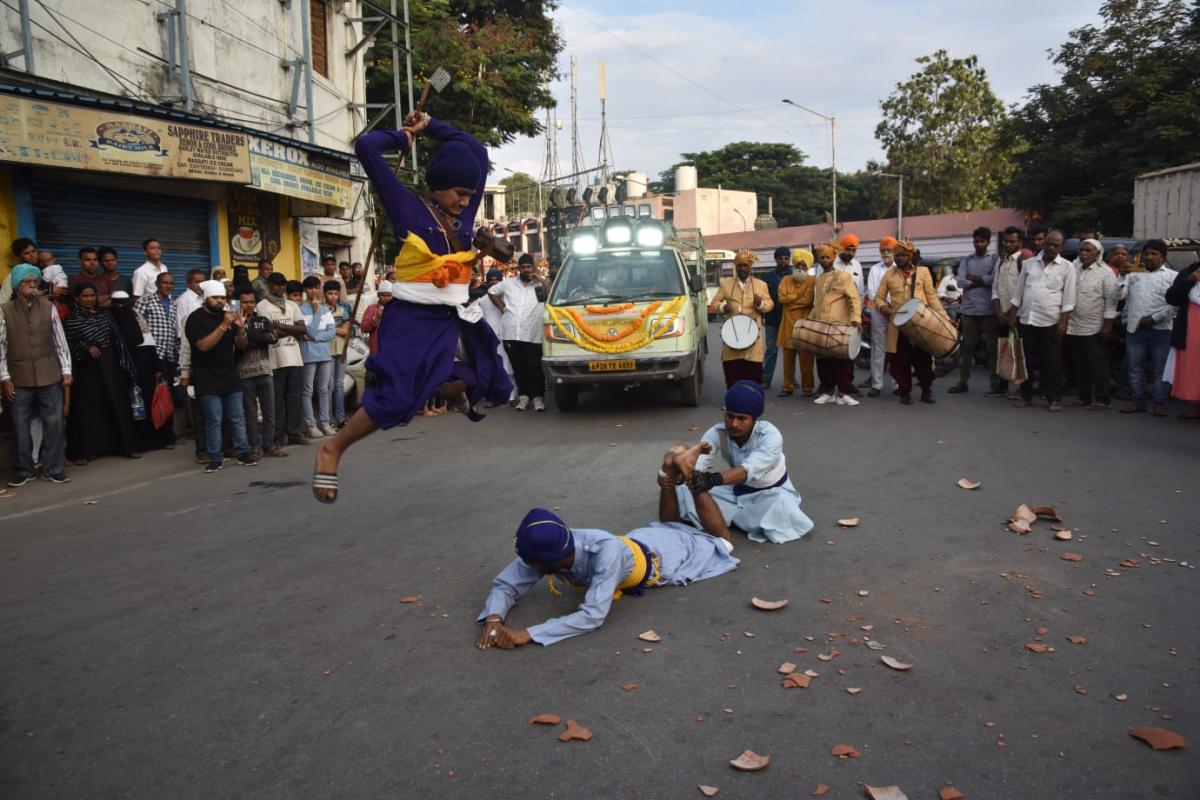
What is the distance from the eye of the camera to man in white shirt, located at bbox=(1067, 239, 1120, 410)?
1022 centimetres

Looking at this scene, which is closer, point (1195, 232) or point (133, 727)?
point (133, 727)

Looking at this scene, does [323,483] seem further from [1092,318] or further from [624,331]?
[1092,318]

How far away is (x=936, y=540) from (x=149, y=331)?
787 cm

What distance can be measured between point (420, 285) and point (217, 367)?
4614mm

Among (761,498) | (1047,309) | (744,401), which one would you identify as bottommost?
(761,498)

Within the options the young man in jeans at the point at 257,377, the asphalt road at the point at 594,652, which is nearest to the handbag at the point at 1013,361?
the asphalt road at the point at 594,652

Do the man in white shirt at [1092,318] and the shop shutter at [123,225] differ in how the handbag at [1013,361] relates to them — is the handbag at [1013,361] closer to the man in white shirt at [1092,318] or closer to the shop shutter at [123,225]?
the man in white shirt at [1092,318]

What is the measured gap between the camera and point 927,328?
10.6 m

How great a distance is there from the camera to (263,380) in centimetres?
905

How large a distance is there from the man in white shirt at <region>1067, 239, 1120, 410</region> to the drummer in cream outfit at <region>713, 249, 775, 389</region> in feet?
11.4

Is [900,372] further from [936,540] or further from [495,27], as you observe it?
[495,27]

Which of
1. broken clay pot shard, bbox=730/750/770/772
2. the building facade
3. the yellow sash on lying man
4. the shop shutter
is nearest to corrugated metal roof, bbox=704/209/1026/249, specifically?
the building facade

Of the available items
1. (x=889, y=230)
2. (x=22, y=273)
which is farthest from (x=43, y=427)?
(x=889, y=230)

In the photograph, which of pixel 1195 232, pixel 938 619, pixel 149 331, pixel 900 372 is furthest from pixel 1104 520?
pixel 1195 232
